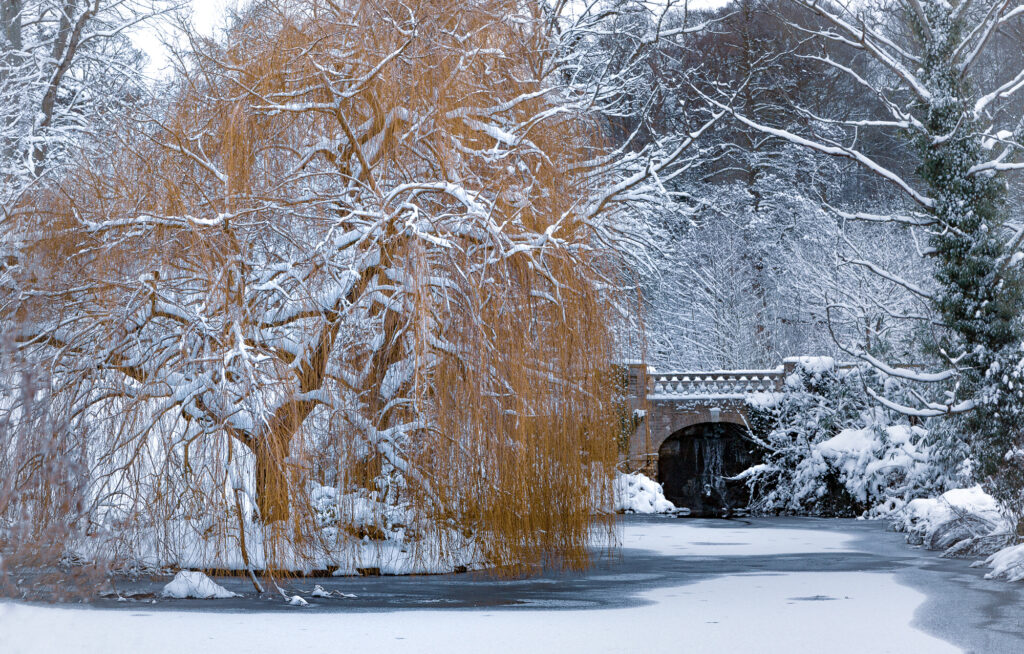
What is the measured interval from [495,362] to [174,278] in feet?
9.41

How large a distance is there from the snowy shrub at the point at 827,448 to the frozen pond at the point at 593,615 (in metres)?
9.51

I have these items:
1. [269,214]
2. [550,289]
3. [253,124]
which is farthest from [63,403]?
[550,289]

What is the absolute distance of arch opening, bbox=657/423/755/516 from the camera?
2861 centimetres

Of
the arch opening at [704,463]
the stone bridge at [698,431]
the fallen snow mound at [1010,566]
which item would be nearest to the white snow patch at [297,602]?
the fallen snow mound at [1010,566]

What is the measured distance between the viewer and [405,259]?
9969mm

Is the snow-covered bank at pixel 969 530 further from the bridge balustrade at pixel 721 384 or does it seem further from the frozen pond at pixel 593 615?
the bridge balustrade at pixel 721 384

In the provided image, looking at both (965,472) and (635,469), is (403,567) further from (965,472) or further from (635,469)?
(635,469)

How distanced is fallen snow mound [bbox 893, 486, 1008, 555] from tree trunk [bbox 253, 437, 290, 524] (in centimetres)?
816

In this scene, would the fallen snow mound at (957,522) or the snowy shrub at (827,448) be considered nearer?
the fallen snow mound at (957,522)

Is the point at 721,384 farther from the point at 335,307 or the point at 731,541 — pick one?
the point at 335,307

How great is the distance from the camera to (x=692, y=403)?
90.5 ft

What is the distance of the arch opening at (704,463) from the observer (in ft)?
93.9

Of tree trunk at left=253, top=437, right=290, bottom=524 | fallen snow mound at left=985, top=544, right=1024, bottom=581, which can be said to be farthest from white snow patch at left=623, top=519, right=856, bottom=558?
tree trunk at left=253, top=437, right=290, bottom=524

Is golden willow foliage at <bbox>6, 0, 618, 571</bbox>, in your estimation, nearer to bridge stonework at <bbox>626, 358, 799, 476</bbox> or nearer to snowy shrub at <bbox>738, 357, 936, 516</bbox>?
snowy shrub at <bbox>738, 357, 936, 516</bbox>
